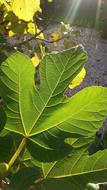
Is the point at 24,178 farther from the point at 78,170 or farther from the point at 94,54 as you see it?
the point at 94,54

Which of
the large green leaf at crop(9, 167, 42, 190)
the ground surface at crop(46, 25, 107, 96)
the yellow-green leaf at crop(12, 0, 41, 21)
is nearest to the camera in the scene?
the large green leaf at crop(9, 167, 42, 190)

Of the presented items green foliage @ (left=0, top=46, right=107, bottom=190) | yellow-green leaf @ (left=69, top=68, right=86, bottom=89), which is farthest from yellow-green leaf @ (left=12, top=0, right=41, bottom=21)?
green foliage @ (left=0, top=46, right=107, bottom=190)

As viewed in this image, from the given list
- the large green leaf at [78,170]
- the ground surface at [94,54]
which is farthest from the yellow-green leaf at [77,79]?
the ground surface at [94,54]

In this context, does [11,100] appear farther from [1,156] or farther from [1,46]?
[1,46]

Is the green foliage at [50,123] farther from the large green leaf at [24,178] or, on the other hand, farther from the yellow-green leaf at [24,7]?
the yellow-green leaf at [24,7]

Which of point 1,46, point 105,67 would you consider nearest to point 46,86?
point 1,46

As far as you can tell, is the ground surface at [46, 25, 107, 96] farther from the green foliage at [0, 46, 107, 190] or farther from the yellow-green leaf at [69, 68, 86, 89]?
the green foliage at [0, 46, 107, 190]

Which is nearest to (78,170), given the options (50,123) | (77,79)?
(50,123)

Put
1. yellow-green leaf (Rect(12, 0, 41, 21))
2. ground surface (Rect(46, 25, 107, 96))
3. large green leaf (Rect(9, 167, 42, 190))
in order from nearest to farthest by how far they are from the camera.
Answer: large green leaf (Rect(9, 167, 42, 190)) → yellow-green leaf (Rect(12, 0, 41, 21)) → ground surface (Rect(46, 25, 107, 96))
